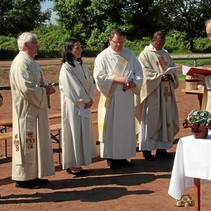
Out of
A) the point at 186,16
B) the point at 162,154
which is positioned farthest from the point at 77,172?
the point at 186,16

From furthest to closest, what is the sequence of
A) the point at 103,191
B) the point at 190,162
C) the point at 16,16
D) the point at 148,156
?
the point at 16,16
the point at 148,156
the point at 103,191
the point at 190,162

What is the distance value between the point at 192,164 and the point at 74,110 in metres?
2.75

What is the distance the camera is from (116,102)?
8062 millimetres

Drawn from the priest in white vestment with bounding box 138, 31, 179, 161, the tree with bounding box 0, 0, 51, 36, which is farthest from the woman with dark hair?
the tree with bounding box 0, 0, 51, 36

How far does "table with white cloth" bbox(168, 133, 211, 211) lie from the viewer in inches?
201

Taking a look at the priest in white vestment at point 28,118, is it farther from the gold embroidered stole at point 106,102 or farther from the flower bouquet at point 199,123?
the flower bouquet at point 199,123

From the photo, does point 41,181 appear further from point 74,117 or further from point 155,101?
point 155,101

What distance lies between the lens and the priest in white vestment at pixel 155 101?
865 centimetres

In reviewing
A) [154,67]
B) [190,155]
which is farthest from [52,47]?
[190,155]

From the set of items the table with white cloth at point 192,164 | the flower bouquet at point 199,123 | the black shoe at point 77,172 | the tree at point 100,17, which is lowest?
the black shoe at point 77,172

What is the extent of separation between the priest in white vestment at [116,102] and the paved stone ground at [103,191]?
339 millimetres

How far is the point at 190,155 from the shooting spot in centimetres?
520

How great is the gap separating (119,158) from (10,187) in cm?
176

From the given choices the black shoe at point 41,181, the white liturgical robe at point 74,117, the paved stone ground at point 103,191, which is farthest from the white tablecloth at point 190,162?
the white liturgical robe at point 74,117
